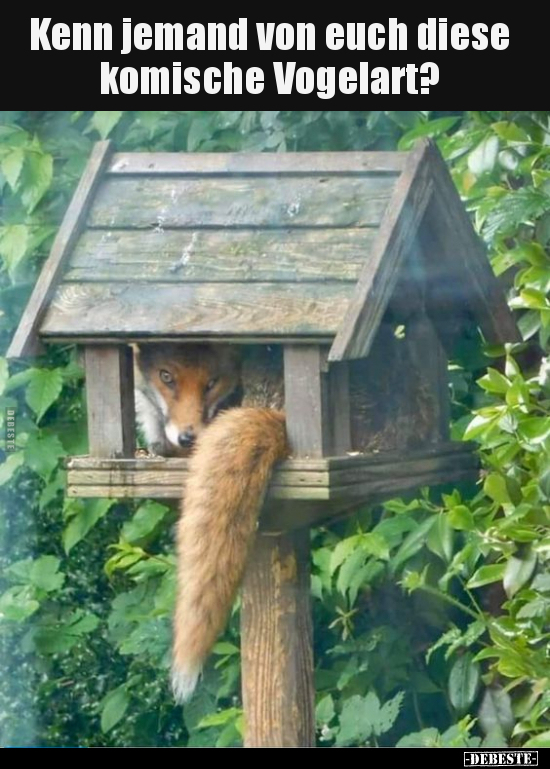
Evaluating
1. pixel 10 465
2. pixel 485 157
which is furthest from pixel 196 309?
pixel 10 465

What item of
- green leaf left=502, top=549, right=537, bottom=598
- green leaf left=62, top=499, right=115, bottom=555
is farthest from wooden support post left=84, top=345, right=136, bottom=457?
green leaf left=62, top=499, right=115, bottom=555

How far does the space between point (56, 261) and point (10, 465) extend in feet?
2.64

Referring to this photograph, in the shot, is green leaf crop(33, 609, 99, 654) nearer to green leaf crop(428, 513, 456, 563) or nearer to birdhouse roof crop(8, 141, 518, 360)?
green leaf crop(428, 513, 456, 563)

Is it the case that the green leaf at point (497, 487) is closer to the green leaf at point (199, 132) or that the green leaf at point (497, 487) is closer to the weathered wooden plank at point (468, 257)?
the weathered wooden plank at point (468, 257)

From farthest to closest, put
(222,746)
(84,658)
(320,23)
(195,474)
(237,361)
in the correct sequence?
(84,658) → (222,746) → (320,23) → (237,361) → (195,474)

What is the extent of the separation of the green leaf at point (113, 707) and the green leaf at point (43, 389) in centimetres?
65

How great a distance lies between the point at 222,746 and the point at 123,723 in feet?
1.32

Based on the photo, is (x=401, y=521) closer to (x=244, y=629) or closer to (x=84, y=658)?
(x=244, y=629)

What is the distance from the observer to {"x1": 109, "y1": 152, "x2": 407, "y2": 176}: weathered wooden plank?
1.97 meters

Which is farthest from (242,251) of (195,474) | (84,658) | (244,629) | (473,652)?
(84,658)

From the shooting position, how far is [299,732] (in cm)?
208

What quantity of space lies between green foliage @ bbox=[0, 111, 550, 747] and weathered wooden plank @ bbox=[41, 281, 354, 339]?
0.33 metres

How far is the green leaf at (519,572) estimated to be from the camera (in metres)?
2.08

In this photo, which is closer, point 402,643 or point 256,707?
point 256,707
